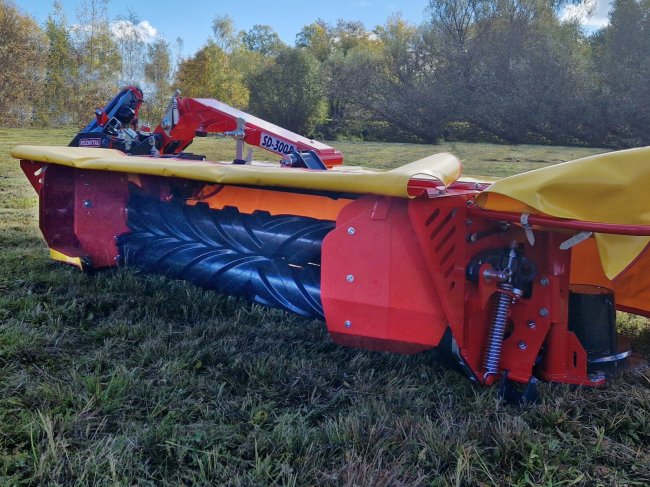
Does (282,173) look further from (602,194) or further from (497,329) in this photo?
(602,194)

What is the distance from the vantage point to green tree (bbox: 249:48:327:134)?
17578mm

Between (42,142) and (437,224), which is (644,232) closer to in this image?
(437,224)

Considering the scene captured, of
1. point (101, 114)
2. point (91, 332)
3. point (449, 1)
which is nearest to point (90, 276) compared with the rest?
point (91, 332)

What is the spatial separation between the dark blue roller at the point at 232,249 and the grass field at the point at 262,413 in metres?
0.18

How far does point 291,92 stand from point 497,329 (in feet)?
53.9

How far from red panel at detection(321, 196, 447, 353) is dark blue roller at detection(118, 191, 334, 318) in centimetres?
46

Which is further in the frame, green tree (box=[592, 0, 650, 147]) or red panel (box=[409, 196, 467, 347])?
green tree (box=[592, 0, 650, 147])

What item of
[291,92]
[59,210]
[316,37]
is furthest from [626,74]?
[316,37]

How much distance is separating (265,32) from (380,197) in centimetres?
4068

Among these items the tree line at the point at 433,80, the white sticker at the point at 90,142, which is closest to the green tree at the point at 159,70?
the tree line at the point at 433,80

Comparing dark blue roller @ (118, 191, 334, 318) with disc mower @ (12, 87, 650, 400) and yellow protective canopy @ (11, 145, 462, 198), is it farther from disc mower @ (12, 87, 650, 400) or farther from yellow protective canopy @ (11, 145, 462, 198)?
yellow protective canopy @ (11, 145, 462, 198)

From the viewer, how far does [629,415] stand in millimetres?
1918

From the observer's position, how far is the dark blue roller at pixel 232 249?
2682mm

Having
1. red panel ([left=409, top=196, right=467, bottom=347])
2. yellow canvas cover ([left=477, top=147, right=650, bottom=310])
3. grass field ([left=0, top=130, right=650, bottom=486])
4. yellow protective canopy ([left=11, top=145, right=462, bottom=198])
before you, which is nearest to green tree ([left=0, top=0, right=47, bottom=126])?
yellow protective canopy ([left=11, top=145, right=462, bottom=198])
